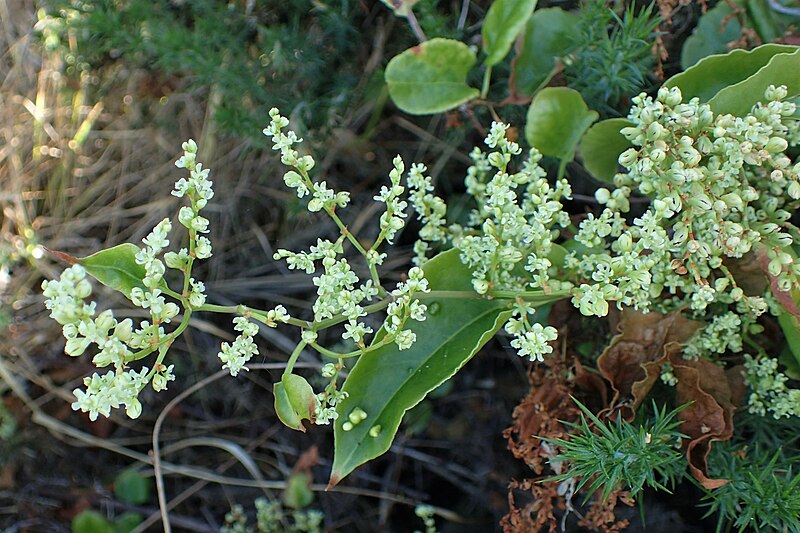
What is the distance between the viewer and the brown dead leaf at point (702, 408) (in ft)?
4.32

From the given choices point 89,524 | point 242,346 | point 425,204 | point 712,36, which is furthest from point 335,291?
point 89,524

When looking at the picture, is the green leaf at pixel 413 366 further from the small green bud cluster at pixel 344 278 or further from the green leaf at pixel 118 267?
the green leaf at pixel 118 267

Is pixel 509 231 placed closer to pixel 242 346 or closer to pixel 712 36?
pixel 242 346

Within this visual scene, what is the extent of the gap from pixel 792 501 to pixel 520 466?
837 mm

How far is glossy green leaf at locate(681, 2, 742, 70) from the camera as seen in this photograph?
5.38 feet

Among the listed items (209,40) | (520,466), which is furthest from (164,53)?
(520,466)

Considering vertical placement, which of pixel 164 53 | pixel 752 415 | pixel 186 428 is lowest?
pixel 186 428

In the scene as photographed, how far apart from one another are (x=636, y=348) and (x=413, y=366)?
0.50 metres

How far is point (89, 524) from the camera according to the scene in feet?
7.02

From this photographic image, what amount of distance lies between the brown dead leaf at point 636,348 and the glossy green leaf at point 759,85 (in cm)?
41

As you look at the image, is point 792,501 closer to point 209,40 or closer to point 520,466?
point 520,466

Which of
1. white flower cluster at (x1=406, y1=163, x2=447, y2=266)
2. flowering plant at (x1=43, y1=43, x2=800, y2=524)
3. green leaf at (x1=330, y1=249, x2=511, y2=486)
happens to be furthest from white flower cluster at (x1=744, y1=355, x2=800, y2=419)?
white flower cluster at (x1=406, y1=163, x2=447, y2=266)

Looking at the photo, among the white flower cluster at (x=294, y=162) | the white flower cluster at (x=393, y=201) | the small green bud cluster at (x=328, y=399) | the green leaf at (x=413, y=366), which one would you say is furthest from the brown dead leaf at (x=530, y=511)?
the white flower cluster at (x=294, y=162)

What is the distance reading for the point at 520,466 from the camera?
1.97 meters
